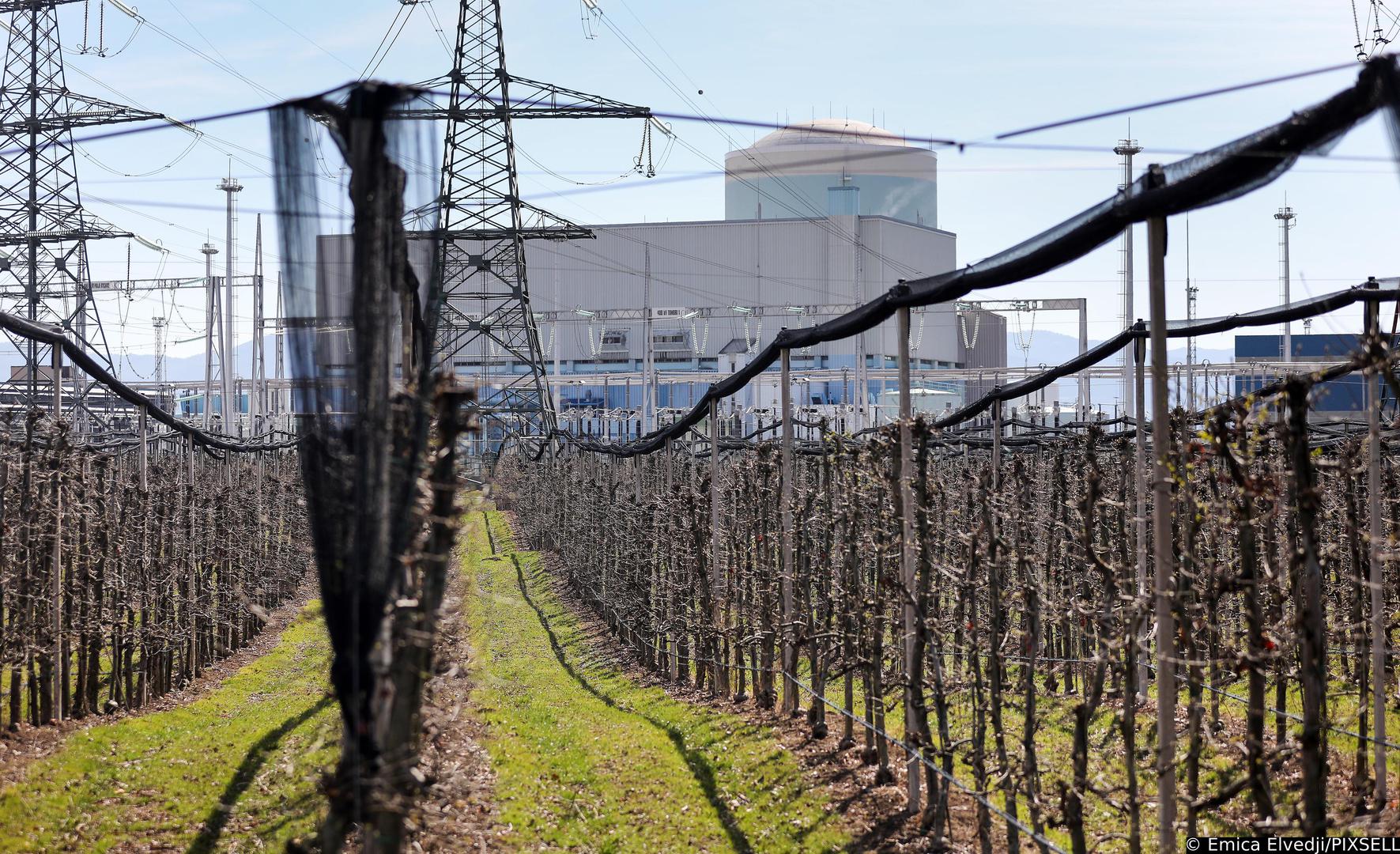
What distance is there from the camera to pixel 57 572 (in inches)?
576

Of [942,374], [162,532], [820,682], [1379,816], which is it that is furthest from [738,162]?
[1379,816]

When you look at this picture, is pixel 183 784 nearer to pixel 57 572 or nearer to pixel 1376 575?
pixel 57 572

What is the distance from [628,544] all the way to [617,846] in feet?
43.7

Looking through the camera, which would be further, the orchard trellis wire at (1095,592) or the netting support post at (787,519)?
the netting support post at (787,519)

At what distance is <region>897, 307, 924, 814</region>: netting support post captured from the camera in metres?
9.66

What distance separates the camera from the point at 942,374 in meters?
47.4

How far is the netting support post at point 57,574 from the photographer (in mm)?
14516

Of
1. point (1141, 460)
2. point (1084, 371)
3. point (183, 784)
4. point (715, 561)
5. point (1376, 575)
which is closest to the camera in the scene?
point (1376, 575)

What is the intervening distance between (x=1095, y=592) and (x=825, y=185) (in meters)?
65.9

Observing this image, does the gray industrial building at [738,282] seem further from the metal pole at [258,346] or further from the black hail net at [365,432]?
the black hail net at [365,432]

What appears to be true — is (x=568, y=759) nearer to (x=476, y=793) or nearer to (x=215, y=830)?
(x=476, y=793)

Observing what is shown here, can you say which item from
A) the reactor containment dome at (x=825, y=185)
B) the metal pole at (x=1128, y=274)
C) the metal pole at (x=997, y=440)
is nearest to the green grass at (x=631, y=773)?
the metal pole at (x=997, y=440)

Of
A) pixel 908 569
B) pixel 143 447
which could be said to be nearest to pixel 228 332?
pixel 143 447

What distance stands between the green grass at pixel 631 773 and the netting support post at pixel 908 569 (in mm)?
923
